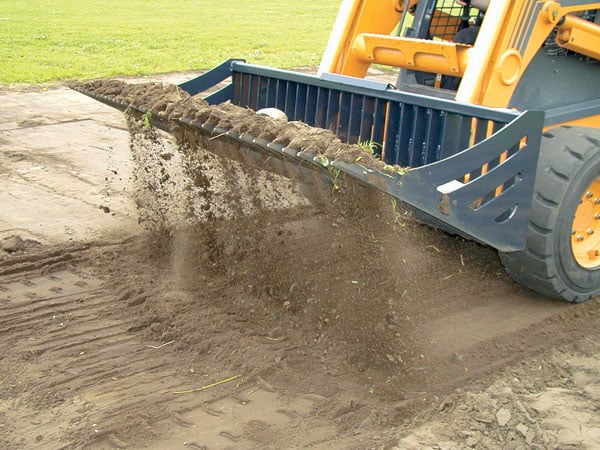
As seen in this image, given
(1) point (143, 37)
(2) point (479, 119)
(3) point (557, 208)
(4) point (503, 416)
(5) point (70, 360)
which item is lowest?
(5) point (70, 360)

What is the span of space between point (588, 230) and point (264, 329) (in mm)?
2112

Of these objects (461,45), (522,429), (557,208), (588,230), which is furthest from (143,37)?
(522,429)

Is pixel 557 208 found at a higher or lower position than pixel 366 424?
higher

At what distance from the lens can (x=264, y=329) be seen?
13.7ft

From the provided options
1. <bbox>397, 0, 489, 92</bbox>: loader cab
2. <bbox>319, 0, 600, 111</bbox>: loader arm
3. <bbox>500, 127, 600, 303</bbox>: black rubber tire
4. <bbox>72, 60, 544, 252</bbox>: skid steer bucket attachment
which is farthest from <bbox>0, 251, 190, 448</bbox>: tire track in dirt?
<bbox>397, 0, 489, 92</bbox>: loader cab

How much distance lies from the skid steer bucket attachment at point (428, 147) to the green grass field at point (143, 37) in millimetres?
7387

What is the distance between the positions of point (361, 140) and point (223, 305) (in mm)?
1312

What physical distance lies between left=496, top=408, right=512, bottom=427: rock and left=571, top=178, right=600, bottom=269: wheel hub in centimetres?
149

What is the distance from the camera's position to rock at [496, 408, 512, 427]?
3308mm

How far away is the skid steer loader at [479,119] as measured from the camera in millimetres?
3707

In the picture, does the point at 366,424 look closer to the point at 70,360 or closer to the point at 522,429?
the point at 522,429

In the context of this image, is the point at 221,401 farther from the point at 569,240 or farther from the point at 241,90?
the point at 241,90

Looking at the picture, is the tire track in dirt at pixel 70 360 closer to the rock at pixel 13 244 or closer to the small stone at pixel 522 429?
the rock at pixel 13 244

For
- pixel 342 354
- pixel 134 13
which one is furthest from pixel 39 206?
pixel 134 13
